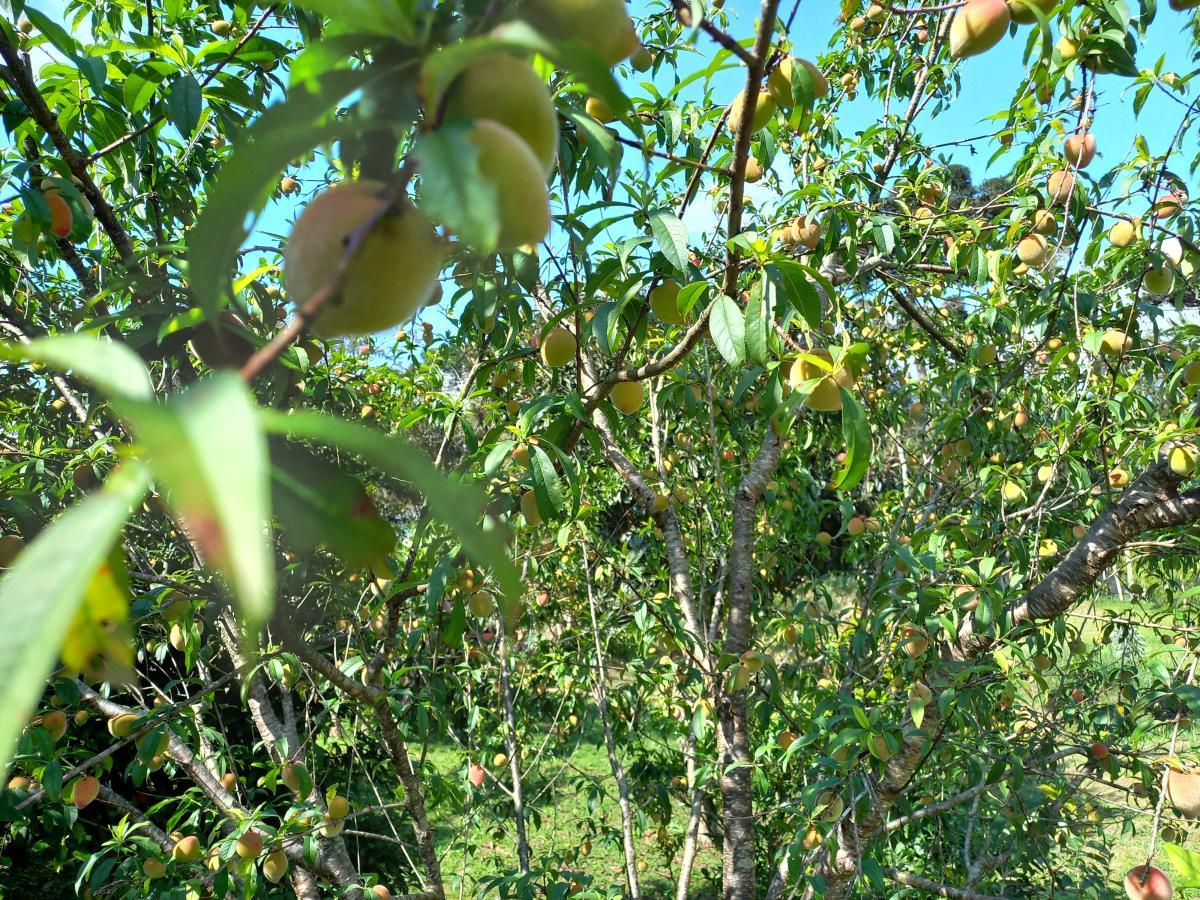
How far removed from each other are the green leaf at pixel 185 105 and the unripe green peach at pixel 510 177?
3.25 feet

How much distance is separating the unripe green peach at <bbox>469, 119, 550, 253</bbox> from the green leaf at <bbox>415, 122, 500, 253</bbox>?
0.02 metres

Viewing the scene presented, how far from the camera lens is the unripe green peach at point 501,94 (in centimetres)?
37

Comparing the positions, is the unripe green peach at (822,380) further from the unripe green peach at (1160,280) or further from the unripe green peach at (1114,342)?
the unripe green peach at (1160,280)

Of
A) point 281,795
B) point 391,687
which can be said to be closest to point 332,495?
point 391,687

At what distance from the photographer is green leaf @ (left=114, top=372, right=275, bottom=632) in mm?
172

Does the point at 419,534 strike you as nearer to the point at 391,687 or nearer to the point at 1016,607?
the point at 391,687

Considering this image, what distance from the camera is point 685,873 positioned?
7.09ft

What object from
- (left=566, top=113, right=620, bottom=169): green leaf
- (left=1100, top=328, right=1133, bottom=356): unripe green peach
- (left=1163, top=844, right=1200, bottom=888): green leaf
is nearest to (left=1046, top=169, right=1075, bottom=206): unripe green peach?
(left=1100, top=328, right=1133, bottom=356): unripe green peach

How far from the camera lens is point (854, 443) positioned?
0.79 metres

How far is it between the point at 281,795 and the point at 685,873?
1.30 meters

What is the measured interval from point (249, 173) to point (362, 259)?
0.06 m

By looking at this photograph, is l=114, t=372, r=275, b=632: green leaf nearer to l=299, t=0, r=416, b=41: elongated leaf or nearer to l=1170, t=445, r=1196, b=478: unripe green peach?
l=299, t=0, r=416, b=41: elongated leaf

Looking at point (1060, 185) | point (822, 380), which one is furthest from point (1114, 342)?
point (822, 380)

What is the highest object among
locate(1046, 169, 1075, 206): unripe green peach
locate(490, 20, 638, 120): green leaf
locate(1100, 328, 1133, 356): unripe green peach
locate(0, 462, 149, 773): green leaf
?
locate(1046, 169, 1075, 206): unripe green peach
